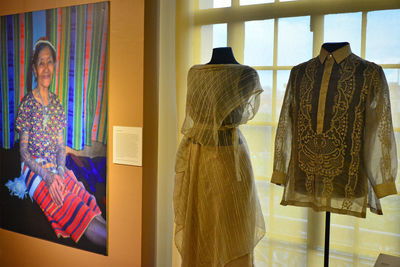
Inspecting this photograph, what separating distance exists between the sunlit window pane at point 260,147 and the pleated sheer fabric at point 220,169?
0.37 m

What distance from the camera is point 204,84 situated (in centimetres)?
198

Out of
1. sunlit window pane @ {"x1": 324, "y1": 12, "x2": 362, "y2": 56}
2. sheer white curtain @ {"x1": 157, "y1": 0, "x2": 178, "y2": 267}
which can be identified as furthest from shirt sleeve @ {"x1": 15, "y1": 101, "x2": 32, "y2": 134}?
sunlit window pane @ {"x1": 324, "y1": 12, "x2": 362, "y2": 56}

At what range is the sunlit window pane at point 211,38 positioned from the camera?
2.46 metres

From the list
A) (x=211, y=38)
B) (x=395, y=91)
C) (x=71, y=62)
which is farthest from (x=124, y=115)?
(x=395, y=91)

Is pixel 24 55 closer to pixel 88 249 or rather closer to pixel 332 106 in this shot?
pixel 88 249

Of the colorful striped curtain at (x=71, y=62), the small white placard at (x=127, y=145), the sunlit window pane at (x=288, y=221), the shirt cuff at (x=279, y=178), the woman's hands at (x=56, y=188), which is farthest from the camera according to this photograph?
the woman's hands at (x=56, y=188)

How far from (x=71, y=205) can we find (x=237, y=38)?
1.73m

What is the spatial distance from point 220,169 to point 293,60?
82cm

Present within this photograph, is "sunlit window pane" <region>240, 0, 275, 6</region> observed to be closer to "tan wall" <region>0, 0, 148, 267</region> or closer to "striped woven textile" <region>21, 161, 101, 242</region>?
"tan wall" <region>0, 0, 148, 267</region>

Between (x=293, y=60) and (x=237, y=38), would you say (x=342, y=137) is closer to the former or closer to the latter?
(x=293, y=60)

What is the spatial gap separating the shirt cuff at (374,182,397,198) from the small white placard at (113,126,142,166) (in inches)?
57.2

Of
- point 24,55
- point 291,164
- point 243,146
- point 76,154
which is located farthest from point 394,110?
point 24,55

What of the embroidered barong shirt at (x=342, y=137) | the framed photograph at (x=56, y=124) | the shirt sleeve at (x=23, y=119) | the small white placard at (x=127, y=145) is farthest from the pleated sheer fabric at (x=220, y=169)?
the shirt sleeve at (x=23, y=119)

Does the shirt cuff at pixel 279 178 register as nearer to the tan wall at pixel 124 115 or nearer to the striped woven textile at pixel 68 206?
the tan wall at pixel 124 115
